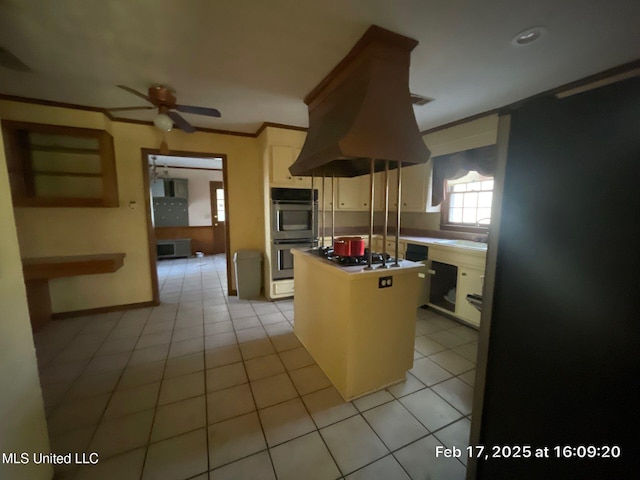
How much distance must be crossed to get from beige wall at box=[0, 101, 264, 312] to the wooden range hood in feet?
7.28

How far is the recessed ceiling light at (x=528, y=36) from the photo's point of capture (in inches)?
60.6

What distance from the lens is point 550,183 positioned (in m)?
0.72

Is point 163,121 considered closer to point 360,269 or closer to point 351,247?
point 351,247

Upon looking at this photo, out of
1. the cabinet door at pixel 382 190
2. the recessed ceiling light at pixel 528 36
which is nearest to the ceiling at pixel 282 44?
the recessed ceiling light at pixel 528 36

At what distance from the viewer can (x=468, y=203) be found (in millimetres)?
3338

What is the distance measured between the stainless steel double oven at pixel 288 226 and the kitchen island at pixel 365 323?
1495 mm

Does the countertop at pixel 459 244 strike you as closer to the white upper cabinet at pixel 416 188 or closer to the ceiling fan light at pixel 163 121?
the white upper cabinet at pixel 416 188

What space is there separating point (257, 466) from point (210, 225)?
6.67 meters

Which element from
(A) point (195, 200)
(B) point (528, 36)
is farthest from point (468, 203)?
(A) point (195, 200)

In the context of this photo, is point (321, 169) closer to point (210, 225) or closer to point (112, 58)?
point (112, 58)

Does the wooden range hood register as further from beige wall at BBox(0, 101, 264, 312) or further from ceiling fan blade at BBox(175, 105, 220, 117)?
beige wall at BBox(0, 101, 264, 312)

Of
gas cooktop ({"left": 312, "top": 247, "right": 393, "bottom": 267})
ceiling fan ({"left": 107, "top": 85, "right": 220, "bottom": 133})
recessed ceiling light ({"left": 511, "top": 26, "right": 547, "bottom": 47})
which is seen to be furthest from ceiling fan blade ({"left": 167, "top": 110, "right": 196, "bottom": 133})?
recessed ceiling light ({"left": 511, "top": 26, "right": 547, "bottom": 47})

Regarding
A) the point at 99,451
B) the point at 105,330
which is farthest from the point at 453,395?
the point at 105,330

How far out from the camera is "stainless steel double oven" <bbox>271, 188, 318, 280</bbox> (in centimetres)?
334
